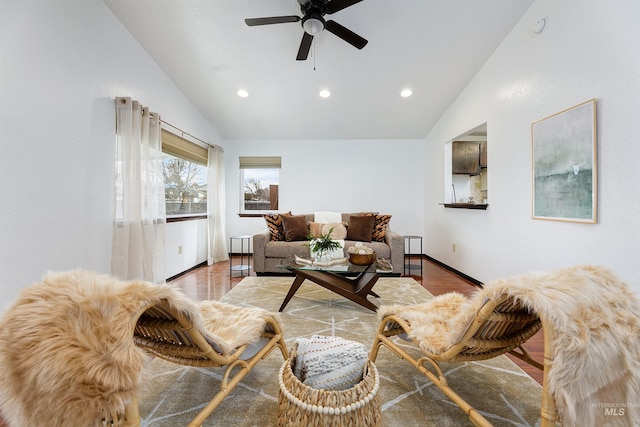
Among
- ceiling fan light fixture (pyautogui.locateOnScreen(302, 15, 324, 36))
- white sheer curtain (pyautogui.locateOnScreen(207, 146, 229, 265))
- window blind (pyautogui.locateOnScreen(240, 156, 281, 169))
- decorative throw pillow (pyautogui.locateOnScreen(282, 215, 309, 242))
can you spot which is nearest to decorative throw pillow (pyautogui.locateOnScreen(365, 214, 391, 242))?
decorative throw pillow (pyautogui.locateOnScreen(282, 215, 309, 242))

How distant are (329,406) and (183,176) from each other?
3879 mm

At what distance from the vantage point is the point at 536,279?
891 mm

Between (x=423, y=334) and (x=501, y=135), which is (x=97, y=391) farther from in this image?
(x=501, y=135)

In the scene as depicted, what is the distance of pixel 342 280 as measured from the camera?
265 centimetres

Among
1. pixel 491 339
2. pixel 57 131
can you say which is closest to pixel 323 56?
pixel 57 131

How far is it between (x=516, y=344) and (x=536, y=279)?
0.46 meters

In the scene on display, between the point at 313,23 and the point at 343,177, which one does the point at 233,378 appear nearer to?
the point at 313,23

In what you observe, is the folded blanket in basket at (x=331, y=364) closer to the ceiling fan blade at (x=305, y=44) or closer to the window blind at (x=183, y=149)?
the ceiling fan blade at (x=305, y=44)

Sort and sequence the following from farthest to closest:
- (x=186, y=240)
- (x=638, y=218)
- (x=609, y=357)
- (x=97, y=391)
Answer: (x=186, y=240) → (x=638, y=218) → (x=609, y=357) → (x=97, y=391)

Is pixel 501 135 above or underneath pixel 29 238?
Answer: above

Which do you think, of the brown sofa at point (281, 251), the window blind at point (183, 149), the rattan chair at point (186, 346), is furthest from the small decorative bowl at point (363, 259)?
the window blind at point (183, 149)

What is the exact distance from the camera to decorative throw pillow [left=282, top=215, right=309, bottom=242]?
160 inches

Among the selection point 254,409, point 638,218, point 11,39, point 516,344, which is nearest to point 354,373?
point 254,409

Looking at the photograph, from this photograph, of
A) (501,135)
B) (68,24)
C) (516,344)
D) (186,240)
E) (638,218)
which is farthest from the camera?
(186,240)
